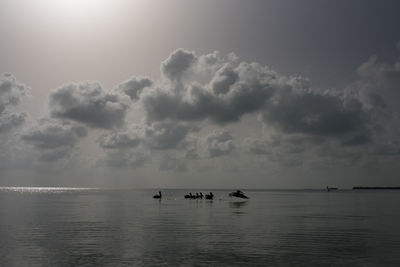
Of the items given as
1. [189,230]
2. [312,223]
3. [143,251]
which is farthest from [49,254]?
[312,223]

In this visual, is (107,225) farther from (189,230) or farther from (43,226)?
(189,230)

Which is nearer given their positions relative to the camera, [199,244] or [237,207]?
[199,244]

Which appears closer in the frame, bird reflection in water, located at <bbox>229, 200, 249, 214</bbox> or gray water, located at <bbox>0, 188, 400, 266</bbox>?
gray water, located at <bbox>0, 188, 400, 266</bbox>

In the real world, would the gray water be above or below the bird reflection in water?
below

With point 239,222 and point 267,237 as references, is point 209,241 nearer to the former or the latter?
point 267,237

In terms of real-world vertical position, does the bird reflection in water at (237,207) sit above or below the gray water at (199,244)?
above

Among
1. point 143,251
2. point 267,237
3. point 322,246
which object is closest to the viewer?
point 143,251

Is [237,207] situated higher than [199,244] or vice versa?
[237,207]

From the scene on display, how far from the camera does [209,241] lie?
4656 centimetres

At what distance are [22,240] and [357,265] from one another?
33.9 m

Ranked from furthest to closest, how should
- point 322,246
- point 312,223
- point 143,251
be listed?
point 312,223, point 322,246, point 143,251

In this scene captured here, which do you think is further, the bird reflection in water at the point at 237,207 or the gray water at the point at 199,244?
the bird reflection in water at the point at 237,207

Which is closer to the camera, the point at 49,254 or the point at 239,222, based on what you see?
the point at 49,254

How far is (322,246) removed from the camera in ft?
141
